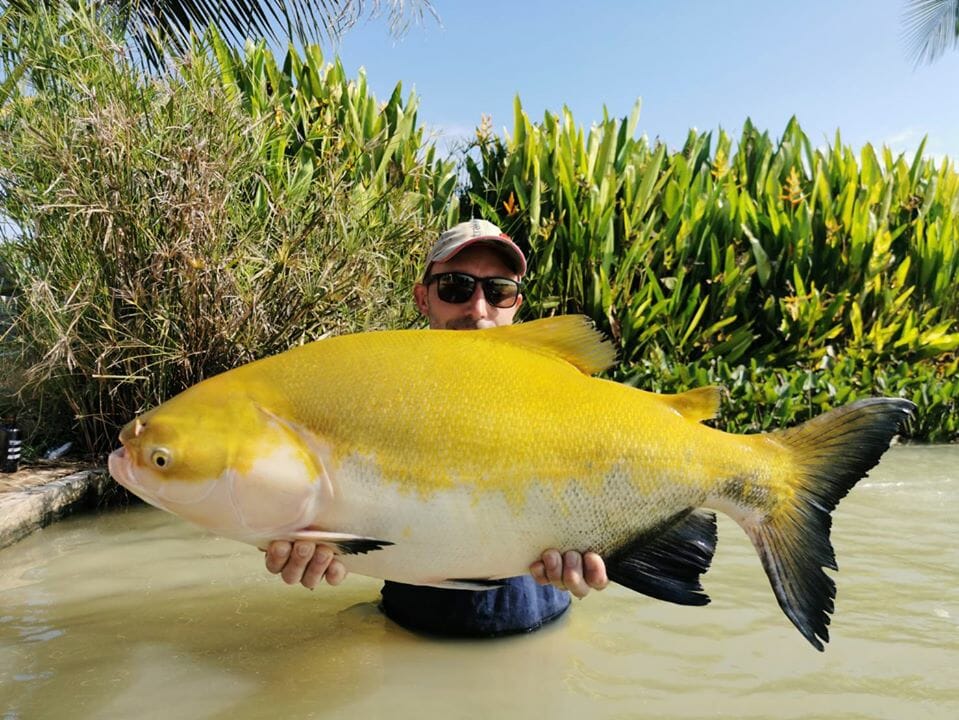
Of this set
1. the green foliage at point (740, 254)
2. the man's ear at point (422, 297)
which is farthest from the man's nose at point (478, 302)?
the green foliage at point (740, 254)

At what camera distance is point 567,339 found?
193 centimetres

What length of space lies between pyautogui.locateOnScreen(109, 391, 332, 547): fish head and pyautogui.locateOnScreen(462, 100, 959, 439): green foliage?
20.7 feet

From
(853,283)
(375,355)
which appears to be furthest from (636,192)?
(375,355)

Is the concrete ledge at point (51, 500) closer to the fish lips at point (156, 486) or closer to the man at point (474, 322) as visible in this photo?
the man at point (474, 322)

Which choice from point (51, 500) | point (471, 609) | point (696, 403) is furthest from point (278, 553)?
point (51, 500)

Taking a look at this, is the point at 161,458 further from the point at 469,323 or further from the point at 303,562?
the point at 469,323

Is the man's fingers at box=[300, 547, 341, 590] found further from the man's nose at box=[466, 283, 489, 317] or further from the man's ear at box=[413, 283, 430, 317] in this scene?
the man's ear at box=[413, 283, 430, 317]

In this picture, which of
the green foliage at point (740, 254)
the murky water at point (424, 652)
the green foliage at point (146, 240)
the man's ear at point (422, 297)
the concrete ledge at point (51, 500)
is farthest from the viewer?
the green foliage at point (740, 254)

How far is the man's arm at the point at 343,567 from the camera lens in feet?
5.92

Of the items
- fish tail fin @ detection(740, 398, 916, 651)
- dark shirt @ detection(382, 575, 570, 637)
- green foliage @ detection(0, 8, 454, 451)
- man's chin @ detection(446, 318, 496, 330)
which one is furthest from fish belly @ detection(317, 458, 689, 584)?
green foliage @ detection(0, 8, 454, 451)

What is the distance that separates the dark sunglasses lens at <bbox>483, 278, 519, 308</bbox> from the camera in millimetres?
3168

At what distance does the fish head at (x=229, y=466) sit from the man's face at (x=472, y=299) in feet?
4.98

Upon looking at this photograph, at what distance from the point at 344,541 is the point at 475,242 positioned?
5.86 ft

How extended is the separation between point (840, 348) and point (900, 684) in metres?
6.70
